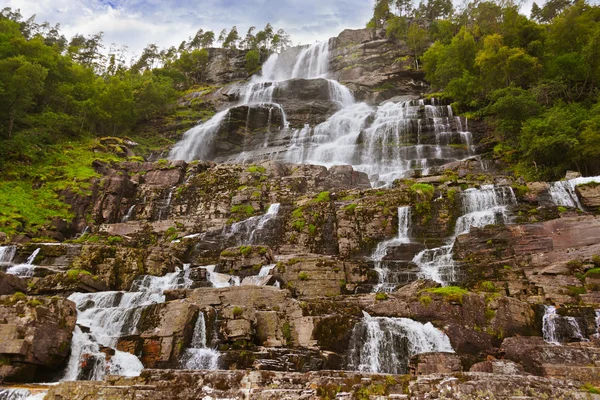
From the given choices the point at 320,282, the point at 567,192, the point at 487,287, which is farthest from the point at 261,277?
the point at 567,192

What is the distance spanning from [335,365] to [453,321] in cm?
452

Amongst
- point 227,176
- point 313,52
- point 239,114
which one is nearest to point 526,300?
point 227,176

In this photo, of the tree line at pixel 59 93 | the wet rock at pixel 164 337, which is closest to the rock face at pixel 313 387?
the wet rock at pixel 164 337

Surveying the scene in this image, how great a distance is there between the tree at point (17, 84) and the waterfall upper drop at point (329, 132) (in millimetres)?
14569

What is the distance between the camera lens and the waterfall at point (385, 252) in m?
18.5

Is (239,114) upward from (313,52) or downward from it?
downward

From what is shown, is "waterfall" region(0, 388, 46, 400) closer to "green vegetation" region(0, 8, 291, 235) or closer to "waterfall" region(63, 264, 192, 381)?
"waterfall" region(63, 264, 192, 381)

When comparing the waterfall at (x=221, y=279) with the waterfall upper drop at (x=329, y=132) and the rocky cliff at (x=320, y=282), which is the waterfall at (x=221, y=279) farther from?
the waterfall upper drop at (x=329, y=132)

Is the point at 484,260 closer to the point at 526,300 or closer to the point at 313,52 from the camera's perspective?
the point at 526,300

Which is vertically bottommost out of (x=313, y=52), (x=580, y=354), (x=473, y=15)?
(x=580, y=354)

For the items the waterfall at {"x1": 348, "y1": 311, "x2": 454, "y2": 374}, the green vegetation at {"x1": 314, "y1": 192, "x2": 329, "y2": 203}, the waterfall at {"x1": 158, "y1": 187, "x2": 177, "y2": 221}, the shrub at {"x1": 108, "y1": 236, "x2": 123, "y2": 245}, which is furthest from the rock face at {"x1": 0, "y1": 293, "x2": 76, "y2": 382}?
the waterfall at {"x1": 158, "y1": 187, "x2": 177, "y2": 221}

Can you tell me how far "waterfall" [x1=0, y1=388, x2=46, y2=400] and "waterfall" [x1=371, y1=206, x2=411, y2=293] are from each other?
13.3 meters

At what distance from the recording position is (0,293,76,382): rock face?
11.2 m

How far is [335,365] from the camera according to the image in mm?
11867
